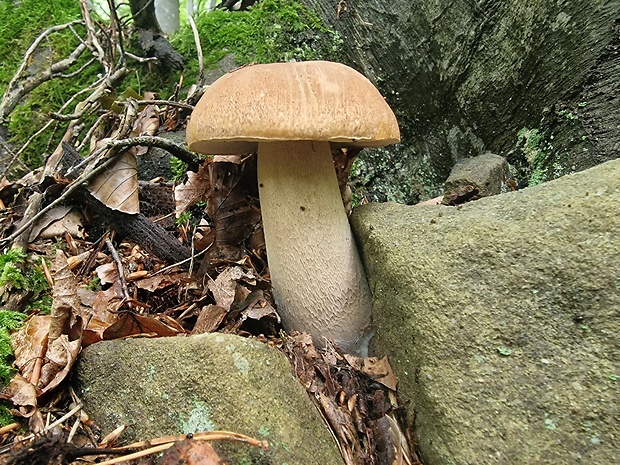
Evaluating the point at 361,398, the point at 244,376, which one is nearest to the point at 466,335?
the point at 361,398

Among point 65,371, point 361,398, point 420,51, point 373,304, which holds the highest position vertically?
point 420,51

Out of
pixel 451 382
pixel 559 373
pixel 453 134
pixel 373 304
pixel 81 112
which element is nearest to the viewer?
pixel 559 373

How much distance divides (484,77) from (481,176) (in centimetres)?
70

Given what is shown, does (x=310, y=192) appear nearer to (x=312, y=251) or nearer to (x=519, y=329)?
(x=312, y=251)

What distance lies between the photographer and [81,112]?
106 inches

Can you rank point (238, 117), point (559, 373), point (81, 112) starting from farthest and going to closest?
point (81, 112), point (238, 117), point (559, 373)

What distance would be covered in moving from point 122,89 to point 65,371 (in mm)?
2561

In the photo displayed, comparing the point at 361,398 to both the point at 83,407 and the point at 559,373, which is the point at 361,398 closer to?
the point at 559,373

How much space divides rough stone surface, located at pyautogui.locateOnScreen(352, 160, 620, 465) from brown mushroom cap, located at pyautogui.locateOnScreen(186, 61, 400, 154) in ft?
1.71

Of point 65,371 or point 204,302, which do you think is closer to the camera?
point 65,371

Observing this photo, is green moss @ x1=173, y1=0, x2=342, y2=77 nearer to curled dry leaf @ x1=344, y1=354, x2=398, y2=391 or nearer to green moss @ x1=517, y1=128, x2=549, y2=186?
green moss @ x1=517, y1=128, x2=549, y2=186

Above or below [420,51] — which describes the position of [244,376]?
below

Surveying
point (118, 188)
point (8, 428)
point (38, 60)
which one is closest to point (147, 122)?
point (118, 188)

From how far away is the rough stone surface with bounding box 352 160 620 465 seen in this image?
1.23m
